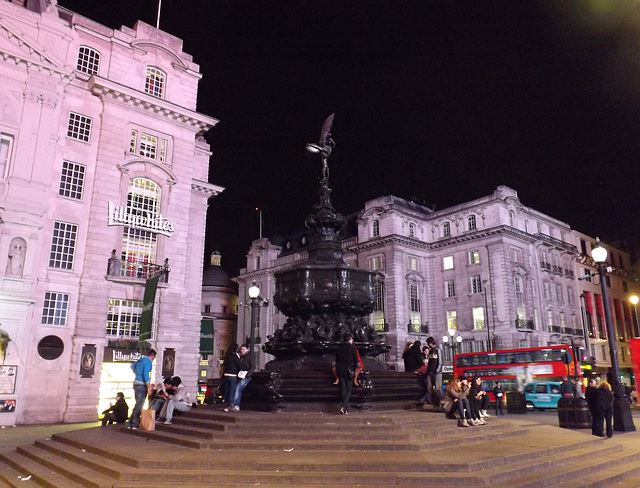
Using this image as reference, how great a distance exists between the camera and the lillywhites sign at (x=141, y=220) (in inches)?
1021

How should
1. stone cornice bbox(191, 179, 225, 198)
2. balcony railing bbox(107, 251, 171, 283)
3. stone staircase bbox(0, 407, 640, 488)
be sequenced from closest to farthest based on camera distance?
stone staircase bbox(0, 407, 640, 488) < balcony railing bbox(107, 251, 171, 283) < stone cornice bbox(191, 179, 225, 198)

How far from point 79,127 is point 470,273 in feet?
138

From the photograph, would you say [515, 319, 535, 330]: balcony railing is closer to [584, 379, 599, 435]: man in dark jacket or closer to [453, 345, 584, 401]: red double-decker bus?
[453, 345, 584, 401]: red double-decker bus

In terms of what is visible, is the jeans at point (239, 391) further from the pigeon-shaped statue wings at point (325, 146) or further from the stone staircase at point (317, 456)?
the pigeon-shaped statue wings at point (325, 146)

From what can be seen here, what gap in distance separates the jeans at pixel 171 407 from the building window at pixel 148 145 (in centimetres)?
1926

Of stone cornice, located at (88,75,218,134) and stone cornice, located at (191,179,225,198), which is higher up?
stone cornice, located at (88,75,218,134)

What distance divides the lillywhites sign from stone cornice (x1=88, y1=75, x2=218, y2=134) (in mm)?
6067

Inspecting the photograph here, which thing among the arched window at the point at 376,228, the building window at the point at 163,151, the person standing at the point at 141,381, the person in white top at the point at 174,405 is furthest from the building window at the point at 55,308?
the arched window at the point at 376,228

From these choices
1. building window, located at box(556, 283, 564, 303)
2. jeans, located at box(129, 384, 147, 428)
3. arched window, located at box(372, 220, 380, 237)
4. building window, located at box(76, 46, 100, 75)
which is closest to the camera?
jeans, located at box(129, 384, 147, 428)

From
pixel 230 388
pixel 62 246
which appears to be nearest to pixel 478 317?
pixel 62 246

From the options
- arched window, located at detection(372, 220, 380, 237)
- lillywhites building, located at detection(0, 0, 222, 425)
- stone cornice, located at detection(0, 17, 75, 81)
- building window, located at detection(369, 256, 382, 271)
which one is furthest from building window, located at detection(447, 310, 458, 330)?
stone cornice, located at detection(0, 17, 75, 81)

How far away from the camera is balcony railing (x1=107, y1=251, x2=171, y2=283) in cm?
2533

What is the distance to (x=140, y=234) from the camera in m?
27.1

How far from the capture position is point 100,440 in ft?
35.6
